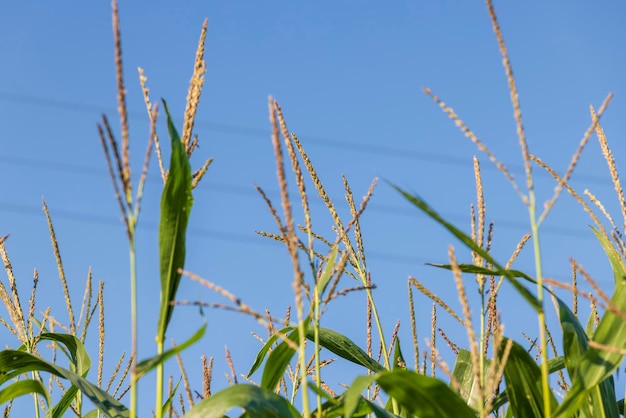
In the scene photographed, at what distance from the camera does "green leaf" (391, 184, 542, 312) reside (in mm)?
1328

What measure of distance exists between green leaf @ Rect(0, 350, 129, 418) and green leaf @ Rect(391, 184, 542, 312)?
2.30ft

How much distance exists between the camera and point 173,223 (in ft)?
4.66

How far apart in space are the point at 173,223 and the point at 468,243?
1.76ft

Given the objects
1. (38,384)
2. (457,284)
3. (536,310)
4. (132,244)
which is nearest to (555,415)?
(536,310)

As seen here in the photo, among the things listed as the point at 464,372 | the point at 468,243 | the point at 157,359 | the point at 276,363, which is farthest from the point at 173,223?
the point at 464,372

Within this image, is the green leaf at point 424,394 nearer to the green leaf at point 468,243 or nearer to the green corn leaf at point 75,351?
A: the green leaf at point 468,243

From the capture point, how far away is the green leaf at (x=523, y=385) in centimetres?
158

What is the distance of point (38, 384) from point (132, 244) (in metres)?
0.64

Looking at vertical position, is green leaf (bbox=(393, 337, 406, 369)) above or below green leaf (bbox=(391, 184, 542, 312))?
below

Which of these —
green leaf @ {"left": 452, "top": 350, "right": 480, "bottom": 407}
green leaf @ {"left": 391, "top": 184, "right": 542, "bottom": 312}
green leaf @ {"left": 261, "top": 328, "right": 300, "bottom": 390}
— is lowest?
green leaf @ {"left": 452, "top": 350, "right": 480, "bottom": 407}

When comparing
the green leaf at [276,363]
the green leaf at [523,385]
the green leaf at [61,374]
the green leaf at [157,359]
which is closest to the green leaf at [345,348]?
the green leaf at [276,363]

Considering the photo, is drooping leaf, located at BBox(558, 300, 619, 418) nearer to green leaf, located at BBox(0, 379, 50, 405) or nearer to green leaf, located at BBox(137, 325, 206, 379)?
green leaf, located at BBox(137, 325, 206, 379)

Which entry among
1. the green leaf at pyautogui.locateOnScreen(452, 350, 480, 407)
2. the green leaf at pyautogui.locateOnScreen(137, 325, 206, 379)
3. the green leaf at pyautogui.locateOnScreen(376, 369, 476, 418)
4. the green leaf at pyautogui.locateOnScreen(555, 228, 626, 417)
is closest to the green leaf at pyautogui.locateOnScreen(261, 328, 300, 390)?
the green leaf at pyautogui.locateOnScreen(376, 369, 476, 418)

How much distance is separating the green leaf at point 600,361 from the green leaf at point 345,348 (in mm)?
666
